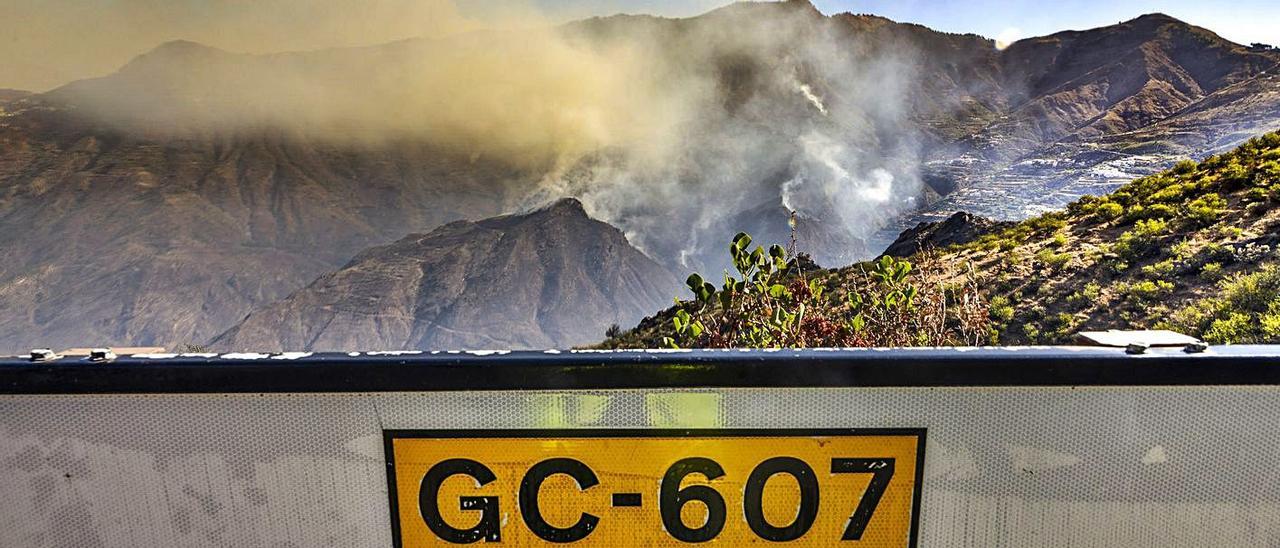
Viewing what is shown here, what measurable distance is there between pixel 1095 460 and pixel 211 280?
7789 inches

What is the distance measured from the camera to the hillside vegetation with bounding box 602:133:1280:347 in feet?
17.1

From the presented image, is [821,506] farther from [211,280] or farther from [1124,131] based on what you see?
[211,280]

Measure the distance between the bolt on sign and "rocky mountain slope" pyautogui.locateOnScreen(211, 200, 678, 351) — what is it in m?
129

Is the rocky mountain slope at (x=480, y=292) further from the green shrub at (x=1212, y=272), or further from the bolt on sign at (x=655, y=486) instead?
the bolt on sign at (x=655, y=486)

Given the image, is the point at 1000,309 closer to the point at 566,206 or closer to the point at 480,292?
the point at 480,292

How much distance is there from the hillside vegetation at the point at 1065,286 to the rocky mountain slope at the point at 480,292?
377ft

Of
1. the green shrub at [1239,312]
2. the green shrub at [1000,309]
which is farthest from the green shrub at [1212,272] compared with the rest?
the green shrub at [1000,309]

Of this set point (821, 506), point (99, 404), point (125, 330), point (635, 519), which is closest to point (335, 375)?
point (99, 404)

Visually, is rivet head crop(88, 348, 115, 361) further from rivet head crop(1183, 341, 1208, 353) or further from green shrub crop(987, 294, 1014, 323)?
green shrub crop(987, 294, 1014, 323)

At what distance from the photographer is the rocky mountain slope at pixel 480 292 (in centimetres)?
14212

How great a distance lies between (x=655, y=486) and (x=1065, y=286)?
12.1 meters

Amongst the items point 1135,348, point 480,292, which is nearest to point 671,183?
point 480,292

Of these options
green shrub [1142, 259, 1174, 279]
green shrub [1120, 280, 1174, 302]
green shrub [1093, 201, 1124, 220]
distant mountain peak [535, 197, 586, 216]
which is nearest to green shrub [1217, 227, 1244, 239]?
green shrub [1142, 259, 1174, 279]

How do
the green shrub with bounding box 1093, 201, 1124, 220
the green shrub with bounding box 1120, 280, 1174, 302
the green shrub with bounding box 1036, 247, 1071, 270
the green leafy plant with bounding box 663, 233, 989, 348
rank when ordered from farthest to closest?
the green shrub with bounding box 1093, 201, 1124, 220
the green shrub with bounding box 1036, 247, 1071, 270
the green shrub with bounding box 1120, 280, 1174, 302
the green leafy plant with bounding box 663, 233, 989, 348
